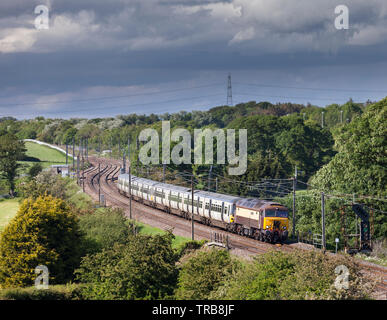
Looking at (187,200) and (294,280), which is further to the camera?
(187,200)

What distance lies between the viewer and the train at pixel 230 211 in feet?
147

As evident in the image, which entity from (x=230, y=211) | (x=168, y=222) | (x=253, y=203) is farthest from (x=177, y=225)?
(x=253, y=203)

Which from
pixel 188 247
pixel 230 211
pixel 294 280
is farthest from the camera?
pixel 230 211

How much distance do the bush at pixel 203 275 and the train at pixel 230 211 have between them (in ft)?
40.9

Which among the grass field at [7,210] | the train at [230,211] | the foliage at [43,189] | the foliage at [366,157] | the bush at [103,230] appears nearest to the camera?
the train at [230,211]

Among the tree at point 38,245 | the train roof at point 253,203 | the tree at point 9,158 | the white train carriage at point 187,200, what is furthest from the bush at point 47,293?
the tree at point 9,158

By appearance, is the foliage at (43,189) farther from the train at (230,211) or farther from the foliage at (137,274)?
the foliage at (137,274)

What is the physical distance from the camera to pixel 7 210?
304ft

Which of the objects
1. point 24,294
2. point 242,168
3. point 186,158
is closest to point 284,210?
point 24,294

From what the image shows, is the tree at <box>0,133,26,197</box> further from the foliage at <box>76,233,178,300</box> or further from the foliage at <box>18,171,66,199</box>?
the foliage at <box>76,233,178,300</box>

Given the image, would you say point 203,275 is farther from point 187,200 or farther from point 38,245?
point 187,200

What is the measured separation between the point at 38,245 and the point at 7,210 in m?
57.3

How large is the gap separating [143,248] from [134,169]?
241 feet

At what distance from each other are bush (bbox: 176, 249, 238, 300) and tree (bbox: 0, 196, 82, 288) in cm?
1302
